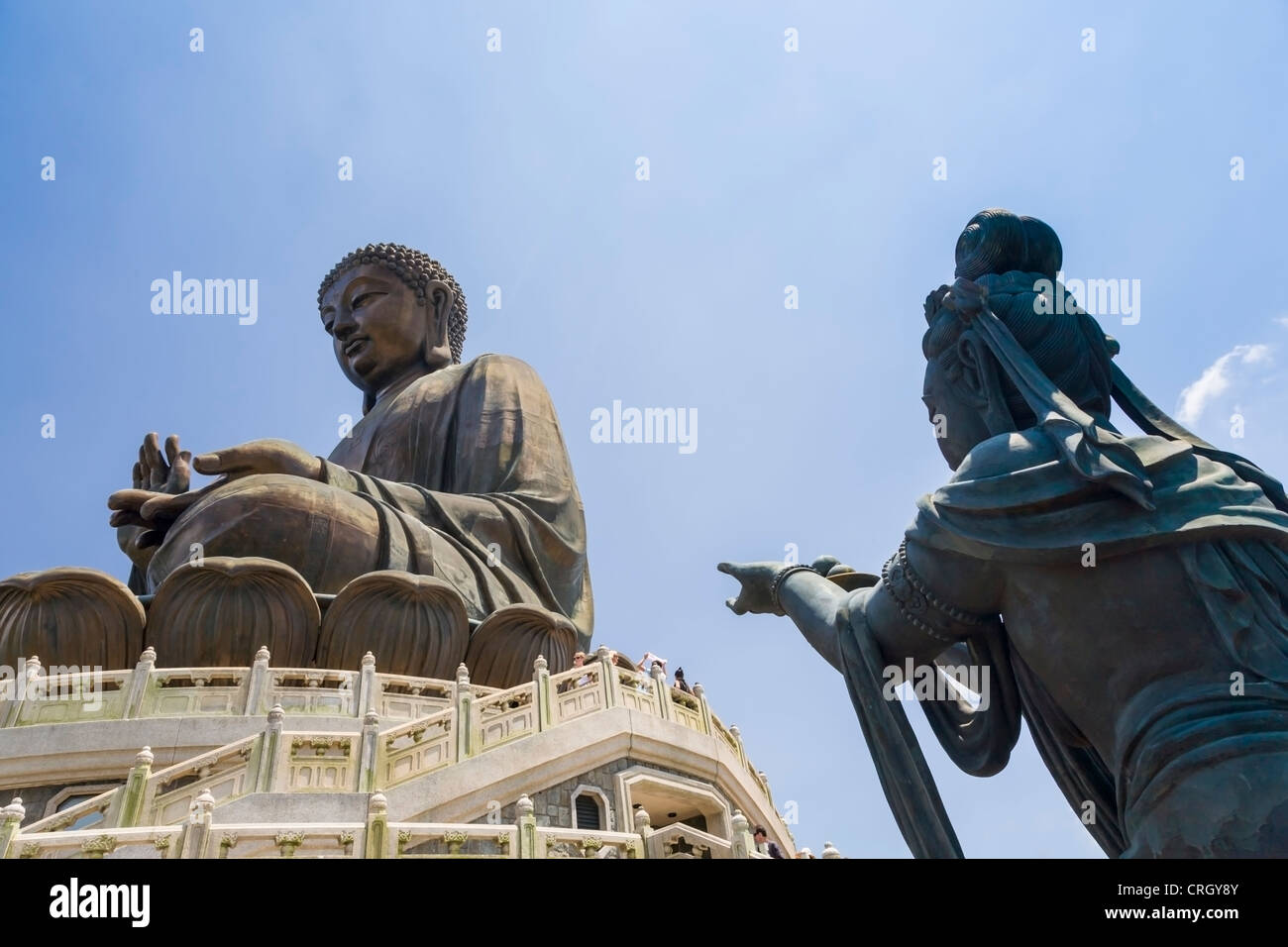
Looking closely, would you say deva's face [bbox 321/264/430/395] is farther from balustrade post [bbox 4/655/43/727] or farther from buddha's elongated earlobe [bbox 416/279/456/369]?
balustrade post [bbox 4/655/43/727]

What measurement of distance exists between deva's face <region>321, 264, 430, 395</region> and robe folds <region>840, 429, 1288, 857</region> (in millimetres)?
15801

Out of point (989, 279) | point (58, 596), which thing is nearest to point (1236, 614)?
point (989, 279)

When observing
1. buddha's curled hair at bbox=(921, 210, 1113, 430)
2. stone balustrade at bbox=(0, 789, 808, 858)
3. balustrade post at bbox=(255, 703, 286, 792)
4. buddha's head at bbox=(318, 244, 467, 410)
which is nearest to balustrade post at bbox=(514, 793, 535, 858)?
stone balustrade at bbox=(0, 789, 808, 858)

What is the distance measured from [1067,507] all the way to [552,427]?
13635 millimetres

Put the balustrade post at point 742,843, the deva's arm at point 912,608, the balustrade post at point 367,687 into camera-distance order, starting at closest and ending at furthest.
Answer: the deva's arm at point 912,608
the balustrade post at point 742,843
the balustrade post at point 367,687

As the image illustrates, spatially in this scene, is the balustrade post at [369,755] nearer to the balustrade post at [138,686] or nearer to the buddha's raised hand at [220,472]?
the balustrade post at [138,686]

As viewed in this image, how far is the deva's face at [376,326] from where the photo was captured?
18297mm

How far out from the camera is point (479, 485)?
1535 centimetres

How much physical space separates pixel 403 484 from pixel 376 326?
16.7 feet

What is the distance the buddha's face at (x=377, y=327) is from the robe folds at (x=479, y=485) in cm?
99

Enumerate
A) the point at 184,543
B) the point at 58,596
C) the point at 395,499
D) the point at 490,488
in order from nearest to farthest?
1. the point at 58,596
2. the point at 184,543
3. the point at 395,499
4. the point at 490,488

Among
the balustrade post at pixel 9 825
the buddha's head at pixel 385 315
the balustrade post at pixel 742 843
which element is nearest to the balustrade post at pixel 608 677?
the balustrade post at pixel 742 843
